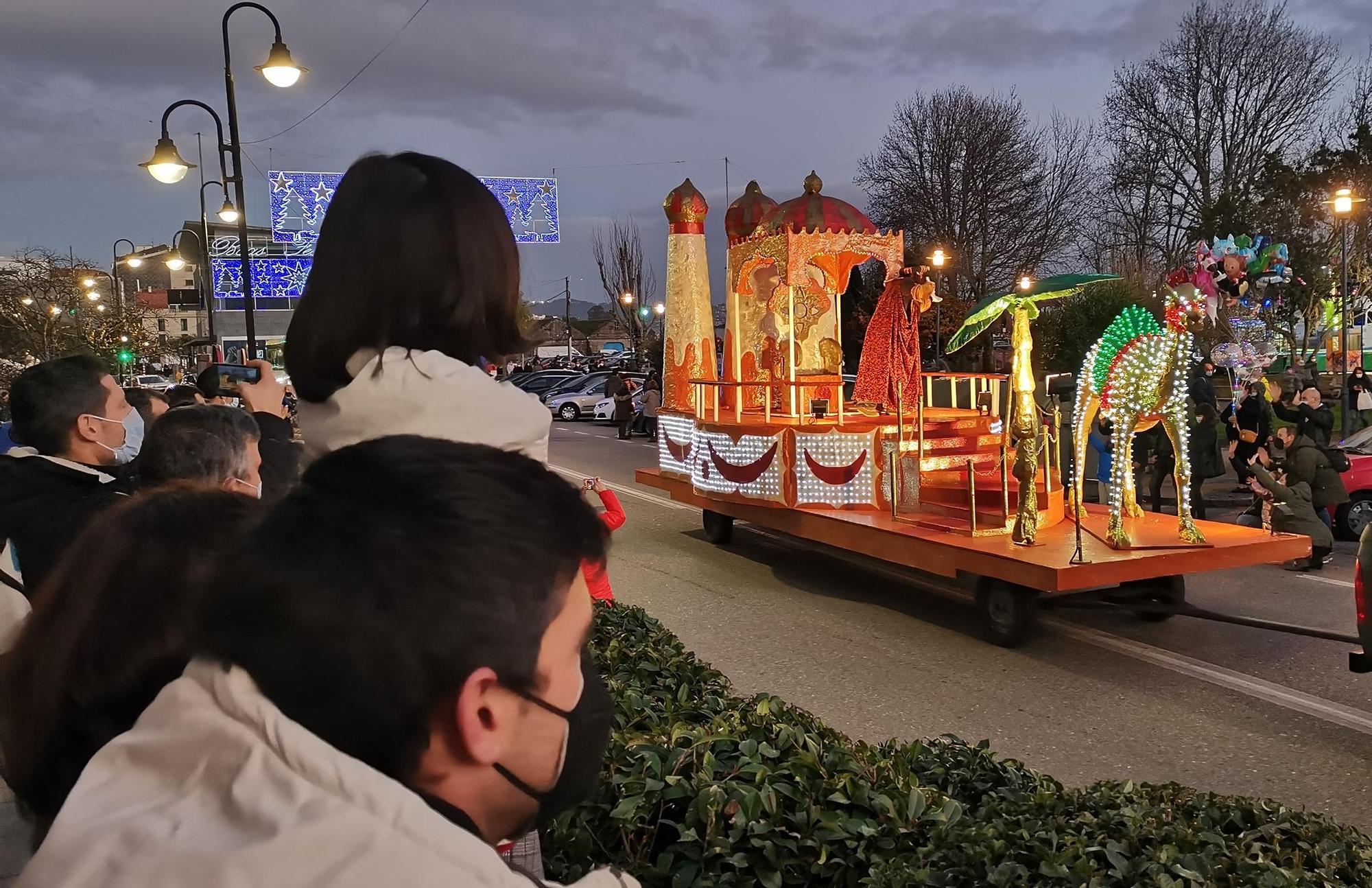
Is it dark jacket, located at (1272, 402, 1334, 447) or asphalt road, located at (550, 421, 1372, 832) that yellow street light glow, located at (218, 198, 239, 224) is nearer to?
asphalt road, located at (550, 421, 1372, 832)

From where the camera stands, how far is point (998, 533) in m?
7.71

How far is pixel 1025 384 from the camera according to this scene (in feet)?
24.6

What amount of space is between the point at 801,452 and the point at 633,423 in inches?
641

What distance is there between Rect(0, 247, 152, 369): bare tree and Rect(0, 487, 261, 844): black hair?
22409mm

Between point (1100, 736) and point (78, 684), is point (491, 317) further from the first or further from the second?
point (1100, 736)

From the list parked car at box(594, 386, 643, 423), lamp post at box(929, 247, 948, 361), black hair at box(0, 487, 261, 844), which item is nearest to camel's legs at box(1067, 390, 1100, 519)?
lamp post at box(929, 247, 948, 361)

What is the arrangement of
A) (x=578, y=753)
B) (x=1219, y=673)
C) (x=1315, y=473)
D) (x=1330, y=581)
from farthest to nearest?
1. (x=1315, y=473)
2. (x=1330, y=581)
3. (x=1219, y=673)
4. (x=578, y=753)

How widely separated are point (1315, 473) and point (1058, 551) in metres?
4.36

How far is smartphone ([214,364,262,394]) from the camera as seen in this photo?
5002mm

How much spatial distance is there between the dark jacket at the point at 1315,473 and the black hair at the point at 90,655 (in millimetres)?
10300

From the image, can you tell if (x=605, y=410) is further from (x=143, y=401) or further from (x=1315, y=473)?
(x=143, y=401)

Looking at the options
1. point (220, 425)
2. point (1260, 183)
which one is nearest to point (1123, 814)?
point (220, 425)

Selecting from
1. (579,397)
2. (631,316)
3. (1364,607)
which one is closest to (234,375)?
(1364,607)

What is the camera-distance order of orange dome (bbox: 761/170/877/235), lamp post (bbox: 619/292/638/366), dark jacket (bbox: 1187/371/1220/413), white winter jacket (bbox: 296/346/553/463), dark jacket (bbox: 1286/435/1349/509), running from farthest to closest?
1. lamp post (bbox: 619/292/638/366)
2. dark jacket (bbox: 1187/371/1220/413)
3. orange dome (bbox: 761/170/877/235)
4. dark jacket (bbox: 1286/435/1349/509)
5. white winter jacket (bbox: 296/346/553/463)
